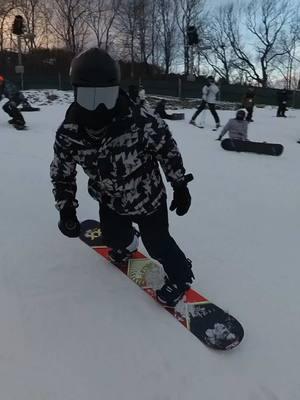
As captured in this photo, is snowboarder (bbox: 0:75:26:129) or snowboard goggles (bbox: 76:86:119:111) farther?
snowboarder (bbox: 0:75:26:129)

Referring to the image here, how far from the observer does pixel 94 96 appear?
195 centimetres

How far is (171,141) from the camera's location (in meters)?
2.18

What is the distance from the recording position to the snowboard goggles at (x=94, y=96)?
1947 millimetres

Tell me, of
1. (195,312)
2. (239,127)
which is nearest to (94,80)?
(195,312)

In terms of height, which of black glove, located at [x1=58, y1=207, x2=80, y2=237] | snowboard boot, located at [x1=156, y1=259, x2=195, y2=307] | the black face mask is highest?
the black face mask

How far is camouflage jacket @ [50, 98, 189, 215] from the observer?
2100 millimetres

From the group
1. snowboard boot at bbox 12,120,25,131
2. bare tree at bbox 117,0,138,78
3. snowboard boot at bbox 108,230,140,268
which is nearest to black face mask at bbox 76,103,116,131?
snowboard boot at bbox 108,230,140,268

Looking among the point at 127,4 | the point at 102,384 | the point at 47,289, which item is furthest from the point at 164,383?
the point at 127,4

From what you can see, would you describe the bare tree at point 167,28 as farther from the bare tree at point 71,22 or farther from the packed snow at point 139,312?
the packed snow at point 139,312

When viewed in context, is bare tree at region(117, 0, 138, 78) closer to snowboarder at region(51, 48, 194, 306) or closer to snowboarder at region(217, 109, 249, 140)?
snowboarder at region(217, 109, 249, 140)

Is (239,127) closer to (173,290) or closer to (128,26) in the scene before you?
(173,290)

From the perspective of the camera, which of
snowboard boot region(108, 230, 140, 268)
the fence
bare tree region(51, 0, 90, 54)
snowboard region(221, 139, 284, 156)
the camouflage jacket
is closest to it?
the camouflage jacket

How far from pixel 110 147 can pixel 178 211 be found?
→ 1.60 ft

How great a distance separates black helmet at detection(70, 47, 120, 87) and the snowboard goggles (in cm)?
2
